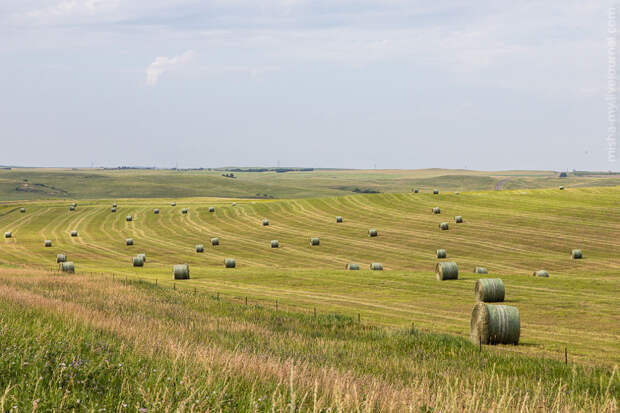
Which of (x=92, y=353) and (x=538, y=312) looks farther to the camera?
(x=538, y=312)

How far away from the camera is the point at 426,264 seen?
177ft

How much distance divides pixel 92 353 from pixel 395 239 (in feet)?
199

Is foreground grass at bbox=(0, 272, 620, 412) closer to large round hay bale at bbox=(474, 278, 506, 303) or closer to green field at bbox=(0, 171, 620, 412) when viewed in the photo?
green field at bbox=(0, 171, 620, 412)

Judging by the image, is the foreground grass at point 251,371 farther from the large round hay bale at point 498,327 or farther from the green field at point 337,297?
the large round hay bale at point 498,327

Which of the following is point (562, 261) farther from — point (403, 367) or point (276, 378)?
point (276, 378)

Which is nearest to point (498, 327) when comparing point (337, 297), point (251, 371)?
point (337, 297)

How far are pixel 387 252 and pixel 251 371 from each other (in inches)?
2135

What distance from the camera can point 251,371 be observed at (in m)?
7.52

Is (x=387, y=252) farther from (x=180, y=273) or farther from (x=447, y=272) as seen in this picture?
(x=180, y=273)

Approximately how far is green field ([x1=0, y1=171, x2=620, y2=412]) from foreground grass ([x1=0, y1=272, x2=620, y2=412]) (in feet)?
0.21

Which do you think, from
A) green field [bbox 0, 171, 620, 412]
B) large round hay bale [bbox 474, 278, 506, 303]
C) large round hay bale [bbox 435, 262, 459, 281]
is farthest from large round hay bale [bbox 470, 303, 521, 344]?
large round hay bale [bbox 435, 262, 459, 281]

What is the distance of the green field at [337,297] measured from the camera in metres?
7.99

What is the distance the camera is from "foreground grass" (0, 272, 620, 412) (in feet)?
20.2

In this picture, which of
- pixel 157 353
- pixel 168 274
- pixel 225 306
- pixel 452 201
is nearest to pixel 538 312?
pixel 225 306
